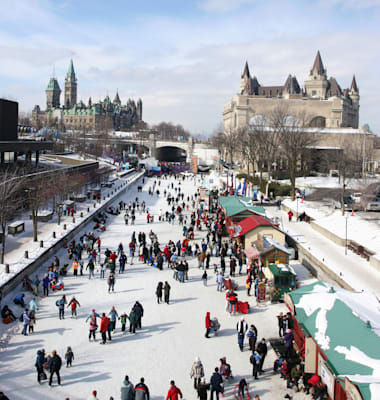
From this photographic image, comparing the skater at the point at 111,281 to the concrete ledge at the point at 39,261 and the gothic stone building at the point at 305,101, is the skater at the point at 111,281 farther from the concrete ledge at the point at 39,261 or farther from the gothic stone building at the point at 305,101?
the gothic stone building at the point at 305,101

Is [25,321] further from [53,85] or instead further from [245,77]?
[53,85]

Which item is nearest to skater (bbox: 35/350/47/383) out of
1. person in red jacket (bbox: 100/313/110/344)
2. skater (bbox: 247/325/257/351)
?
person in red jacket (bbox: 100/313/110/344)

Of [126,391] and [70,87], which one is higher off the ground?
[70,87]

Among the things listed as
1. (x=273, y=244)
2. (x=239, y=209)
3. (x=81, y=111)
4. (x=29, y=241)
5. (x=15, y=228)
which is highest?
(x=81, y=111)

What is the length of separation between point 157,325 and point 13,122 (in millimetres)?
28200

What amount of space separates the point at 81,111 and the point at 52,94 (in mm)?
21951

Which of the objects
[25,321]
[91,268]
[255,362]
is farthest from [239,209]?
[255,362]

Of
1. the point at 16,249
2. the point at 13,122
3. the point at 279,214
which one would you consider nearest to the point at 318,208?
the point at 279,214

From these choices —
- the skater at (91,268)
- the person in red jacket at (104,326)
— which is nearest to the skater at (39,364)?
the person in red jacket at (104,326)

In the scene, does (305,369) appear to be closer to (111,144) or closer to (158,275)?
(158,275)

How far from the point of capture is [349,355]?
24.9 feet

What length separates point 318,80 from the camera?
9900cm

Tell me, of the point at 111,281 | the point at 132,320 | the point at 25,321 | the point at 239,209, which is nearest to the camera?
the point at 25,321

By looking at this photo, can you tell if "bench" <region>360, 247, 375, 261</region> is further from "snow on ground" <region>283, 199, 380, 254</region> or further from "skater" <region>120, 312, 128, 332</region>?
"skater" <region>120, 312, 128, 332</region>
